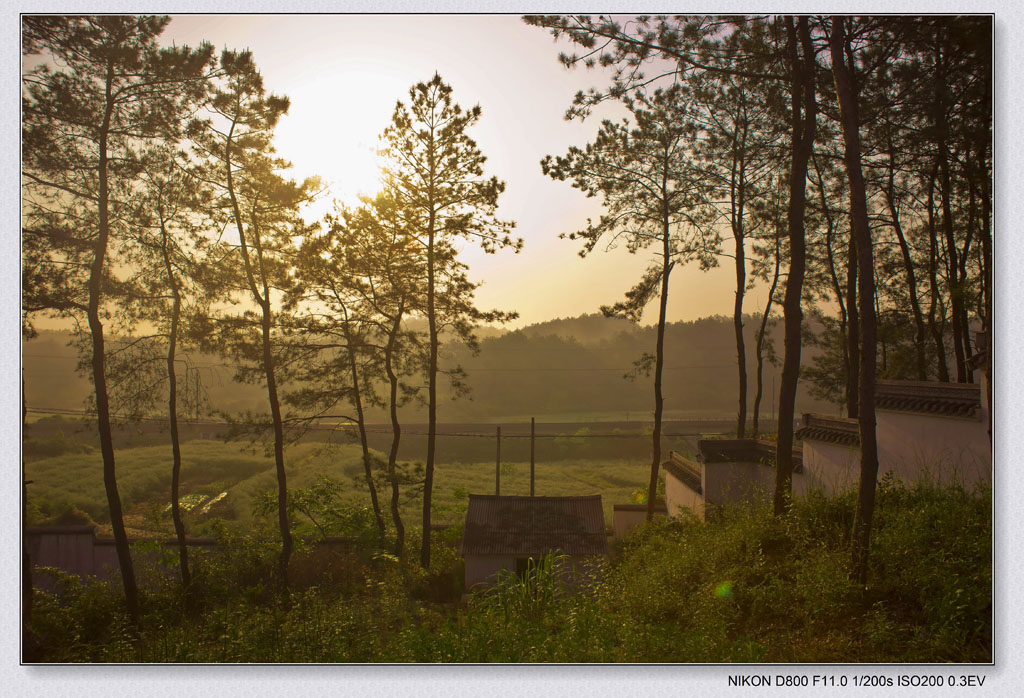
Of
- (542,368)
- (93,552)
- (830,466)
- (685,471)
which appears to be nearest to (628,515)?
(685,471)

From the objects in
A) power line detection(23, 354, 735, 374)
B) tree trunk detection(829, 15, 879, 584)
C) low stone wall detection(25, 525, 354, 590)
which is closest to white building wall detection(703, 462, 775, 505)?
power line detection(23, 354, 735, 374)

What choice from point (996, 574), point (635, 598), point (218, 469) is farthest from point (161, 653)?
point (218, 469)

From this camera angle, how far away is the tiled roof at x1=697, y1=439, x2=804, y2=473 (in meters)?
9.00

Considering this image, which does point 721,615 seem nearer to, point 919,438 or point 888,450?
point 919,438

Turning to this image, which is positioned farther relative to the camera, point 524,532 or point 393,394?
point 393,394

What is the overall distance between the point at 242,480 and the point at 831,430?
22.3 metres

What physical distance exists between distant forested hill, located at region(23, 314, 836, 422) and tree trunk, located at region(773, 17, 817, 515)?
11.3ft

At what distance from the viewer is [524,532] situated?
10.7m

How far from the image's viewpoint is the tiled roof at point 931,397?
5.87 m

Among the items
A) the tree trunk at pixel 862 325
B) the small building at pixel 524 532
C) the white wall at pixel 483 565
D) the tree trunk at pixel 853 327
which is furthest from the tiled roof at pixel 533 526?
the tree trunk at pixel 862 325

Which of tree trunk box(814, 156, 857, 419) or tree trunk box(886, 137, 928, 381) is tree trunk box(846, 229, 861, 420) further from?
tree trunk box(886, 137, 928, 381)

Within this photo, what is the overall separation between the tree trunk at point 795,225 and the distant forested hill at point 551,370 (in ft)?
11.3

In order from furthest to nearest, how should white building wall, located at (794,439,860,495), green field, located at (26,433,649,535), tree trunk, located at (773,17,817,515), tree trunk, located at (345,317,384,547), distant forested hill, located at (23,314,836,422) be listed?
tree trunk, located at (345,317,384,547) < green field, located at (26,433,649,535) < white building wall, located at (794,439,860,495) < distant forested hill, located at (23,314,836,422) < tree trunk, located at (773,17,817,515)

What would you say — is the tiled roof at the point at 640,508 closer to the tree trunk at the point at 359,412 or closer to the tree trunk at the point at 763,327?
the tree trunk at the point at 763,327
